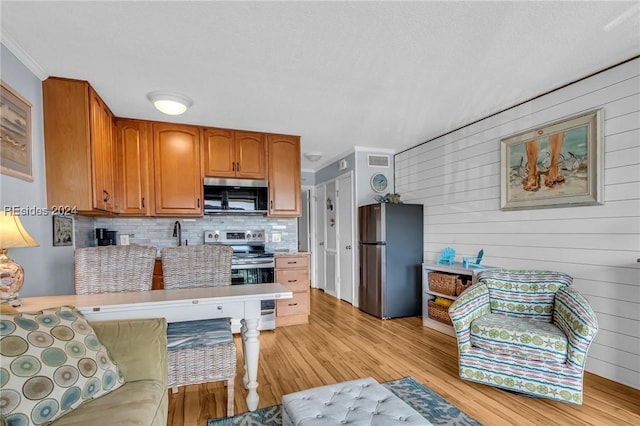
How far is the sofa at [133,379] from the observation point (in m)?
1.15

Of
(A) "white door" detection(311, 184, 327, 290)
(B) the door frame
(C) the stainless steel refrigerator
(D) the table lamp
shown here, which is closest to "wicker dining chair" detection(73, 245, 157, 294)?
(D) the table lamp

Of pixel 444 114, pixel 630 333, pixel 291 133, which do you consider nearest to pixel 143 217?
pixel 291 133

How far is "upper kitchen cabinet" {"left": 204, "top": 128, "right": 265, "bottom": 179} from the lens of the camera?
3.65m

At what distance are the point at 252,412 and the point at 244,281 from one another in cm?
171

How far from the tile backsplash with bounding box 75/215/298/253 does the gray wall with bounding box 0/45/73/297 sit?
2.89 ft

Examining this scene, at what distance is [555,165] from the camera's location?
8.69ft

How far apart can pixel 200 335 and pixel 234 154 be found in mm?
2359

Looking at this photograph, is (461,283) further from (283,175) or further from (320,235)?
(320,235)

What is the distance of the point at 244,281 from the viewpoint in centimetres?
353

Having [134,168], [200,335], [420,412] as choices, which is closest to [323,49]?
[200,335]

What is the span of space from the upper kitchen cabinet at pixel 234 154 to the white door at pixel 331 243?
1.77 meters

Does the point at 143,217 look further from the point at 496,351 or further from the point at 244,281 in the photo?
the point at 496,351

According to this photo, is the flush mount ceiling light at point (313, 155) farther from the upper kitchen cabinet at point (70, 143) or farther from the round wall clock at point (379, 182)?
the upper kitchen cabinet at point (70, 143)

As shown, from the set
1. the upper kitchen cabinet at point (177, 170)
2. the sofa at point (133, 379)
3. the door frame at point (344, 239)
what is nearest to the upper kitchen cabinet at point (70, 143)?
the upper kitchen cabinet at point (177, 170)
